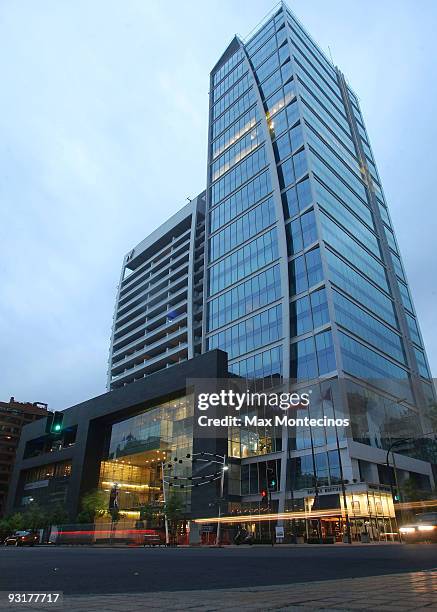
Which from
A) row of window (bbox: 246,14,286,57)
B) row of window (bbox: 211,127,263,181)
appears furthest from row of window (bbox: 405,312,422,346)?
row of window (bbox: 246,14,286,57)

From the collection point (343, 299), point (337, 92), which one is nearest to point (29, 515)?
point (343, 299)

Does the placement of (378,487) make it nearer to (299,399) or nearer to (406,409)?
(299,399)

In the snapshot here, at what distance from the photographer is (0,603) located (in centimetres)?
586

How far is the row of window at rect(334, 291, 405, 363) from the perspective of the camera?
2420 inches

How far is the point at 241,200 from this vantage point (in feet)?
267

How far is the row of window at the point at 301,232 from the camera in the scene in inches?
2603

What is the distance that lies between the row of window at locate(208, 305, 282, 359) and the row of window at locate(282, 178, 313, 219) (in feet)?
51.9

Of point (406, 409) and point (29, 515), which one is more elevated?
point (406, 409)

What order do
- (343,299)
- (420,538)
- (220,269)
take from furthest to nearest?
(220,269), (343,299), (420,538)

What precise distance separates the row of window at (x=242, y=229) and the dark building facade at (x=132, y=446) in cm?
2412

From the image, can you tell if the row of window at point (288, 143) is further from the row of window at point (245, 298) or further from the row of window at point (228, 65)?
the row of window at point (228, 65)

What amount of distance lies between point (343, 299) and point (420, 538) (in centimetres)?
3950

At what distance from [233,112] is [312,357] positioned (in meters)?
58.4

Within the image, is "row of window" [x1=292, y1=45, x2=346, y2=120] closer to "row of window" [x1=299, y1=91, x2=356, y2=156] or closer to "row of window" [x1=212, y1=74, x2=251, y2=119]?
"row of window" [x1=299, y1=91, x2=356, y2=156]
